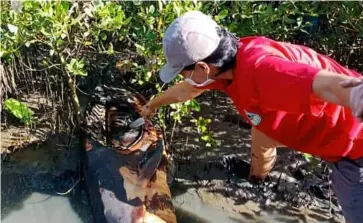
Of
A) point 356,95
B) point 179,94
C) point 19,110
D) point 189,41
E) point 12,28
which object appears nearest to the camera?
point 356,95

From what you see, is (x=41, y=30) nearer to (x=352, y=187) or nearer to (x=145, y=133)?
(x=145, y=133)

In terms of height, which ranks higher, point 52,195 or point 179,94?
point 179,94

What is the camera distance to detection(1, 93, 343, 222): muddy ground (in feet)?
12.4

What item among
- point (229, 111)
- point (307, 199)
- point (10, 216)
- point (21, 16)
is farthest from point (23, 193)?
point (307, 199)

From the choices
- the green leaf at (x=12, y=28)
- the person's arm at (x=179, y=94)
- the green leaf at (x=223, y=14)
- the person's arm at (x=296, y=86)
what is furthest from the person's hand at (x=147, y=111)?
the person's arm at (x=296, y=86)

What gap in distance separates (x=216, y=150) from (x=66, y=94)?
1151mm

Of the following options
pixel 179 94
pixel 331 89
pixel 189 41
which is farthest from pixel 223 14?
pixel 331 89

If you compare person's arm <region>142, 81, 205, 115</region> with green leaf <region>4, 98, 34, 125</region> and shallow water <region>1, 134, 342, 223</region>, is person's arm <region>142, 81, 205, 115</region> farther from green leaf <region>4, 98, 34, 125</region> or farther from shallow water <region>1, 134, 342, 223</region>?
green leaf <region>4, 98, 34, 125</region>

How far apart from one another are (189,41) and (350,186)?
3.31 feet

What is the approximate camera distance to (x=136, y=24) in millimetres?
3691

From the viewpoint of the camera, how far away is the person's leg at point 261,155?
3.39m

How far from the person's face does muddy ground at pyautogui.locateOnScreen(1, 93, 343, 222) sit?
4.77ft

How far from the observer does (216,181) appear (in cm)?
400

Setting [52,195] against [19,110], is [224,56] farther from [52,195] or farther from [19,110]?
[19,110]
